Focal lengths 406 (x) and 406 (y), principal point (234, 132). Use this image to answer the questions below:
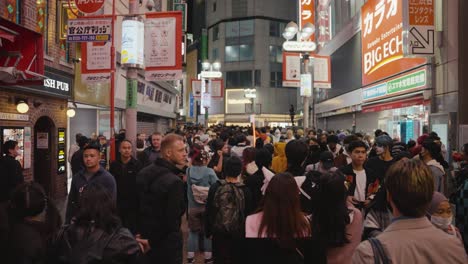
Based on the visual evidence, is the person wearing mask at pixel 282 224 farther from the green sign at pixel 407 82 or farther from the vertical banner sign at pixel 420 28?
the green sign at pixel 407 82

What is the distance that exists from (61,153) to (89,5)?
5.78 m

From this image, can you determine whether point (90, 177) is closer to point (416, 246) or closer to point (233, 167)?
point (233, 167)

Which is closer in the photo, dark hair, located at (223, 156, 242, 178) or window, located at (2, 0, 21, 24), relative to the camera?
dark hair, located at (223, 156, 242, 178)

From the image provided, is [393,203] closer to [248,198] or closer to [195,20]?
[248,198]

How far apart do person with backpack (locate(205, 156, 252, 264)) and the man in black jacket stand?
46cm

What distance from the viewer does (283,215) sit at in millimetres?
3555

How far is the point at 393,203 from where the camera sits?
242cm

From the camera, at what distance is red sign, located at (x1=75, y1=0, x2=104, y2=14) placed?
1014cm

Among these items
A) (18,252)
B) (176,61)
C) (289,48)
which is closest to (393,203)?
(18,252)

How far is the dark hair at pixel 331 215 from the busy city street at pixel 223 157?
0.5 inches

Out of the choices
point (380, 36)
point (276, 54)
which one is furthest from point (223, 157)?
point (276, 54)

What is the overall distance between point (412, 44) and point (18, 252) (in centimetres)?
1281

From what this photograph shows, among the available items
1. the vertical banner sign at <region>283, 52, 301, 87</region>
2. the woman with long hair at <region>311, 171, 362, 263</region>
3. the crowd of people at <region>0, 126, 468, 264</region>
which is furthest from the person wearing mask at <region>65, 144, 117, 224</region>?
the vertical banner sign at <region>283, 52, 301, 87</region>

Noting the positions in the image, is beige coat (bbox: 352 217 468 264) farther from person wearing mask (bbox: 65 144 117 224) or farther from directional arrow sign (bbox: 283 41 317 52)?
directional arrow sign (bbox: 283 41 317 52)
